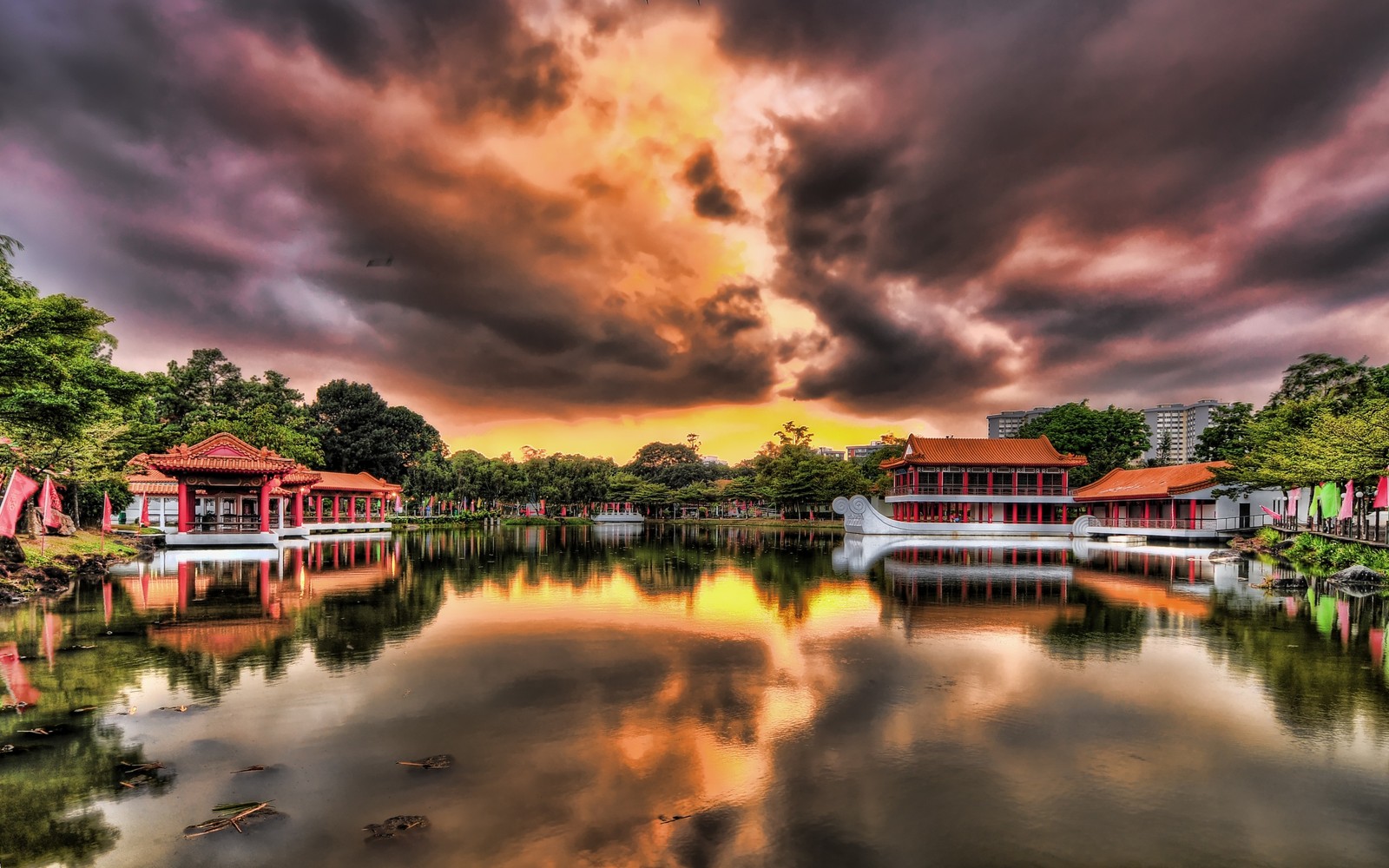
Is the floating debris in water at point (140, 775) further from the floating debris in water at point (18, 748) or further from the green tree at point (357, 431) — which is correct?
the green tree at point (357, 431)

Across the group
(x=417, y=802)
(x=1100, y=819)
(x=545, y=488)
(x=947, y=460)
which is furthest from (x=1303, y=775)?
(x=545, y=488)

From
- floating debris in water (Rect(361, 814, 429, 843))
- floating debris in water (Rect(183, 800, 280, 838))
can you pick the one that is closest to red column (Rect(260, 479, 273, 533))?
floating debris in water (Rect(183, 800, 280, 838))

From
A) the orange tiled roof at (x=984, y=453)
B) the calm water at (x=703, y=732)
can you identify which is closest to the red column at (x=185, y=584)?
the calm water at (x=703, y=732)

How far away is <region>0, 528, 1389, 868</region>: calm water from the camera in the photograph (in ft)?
15.9

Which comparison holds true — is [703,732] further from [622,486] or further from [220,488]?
[622,486]

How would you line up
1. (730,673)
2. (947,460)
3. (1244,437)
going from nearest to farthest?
(730,673) < (1244,437) < (947,460)

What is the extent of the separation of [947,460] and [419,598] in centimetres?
3865

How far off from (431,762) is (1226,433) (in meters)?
51.6

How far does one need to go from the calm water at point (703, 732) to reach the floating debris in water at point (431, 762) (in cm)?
21

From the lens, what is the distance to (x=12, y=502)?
1623cm

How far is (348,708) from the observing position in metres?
7.60

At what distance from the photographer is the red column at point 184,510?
89.0ft

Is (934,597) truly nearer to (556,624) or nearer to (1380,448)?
(556,624)

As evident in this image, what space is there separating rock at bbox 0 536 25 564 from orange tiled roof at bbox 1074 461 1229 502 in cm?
4824
